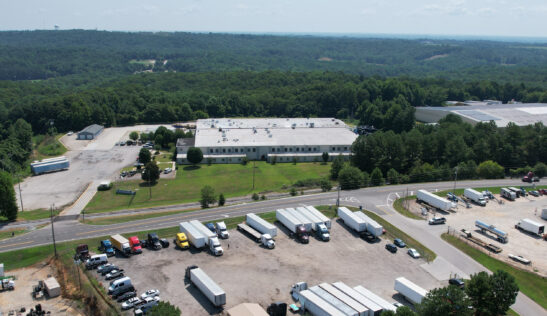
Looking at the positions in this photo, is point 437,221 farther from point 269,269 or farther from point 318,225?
point 269,269

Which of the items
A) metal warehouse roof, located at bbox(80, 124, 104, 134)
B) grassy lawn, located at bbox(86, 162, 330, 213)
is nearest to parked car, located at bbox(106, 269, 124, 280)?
grassy lawn, located at bbox(86, 162, 330, 213)

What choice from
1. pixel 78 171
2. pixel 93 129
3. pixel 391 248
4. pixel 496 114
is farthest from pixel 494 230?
pixel 93 129

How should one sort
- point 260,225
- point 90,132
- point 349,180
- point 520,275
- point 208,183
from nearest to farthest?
point 520,275 → point 260,225 → point 349,180 → point 208,183 → point 90,132

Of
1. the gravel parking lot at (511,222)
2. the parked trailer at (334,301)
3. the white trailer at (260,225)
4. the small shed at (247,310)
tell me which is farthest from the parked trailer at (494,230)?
the small shed at (247,310)

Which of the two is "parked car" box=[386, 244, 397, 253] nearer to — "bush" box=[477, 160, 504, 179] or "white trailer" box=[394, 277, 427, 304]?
"white trailer" box=[394, 277, 427, 304]

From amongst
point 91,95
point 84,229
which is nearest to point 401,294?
point 84,229

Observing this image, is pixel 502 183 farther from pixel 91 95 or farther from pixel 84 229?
pixel 91 95

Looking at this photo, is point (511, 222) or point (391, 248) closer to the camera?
point (391, 248)
